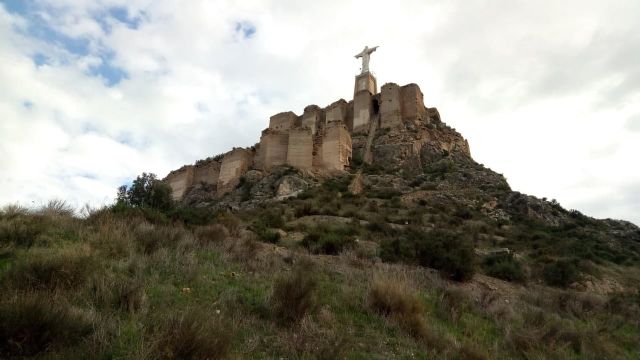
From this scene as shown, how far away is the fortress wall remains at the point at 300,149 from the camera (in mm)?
31766

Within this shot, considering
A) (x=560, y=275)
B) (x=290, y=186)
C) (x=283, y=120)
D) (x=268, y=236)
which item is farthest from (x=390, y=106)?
(x=268, y=236)

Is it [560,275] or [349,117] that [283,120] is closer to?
[349,117]

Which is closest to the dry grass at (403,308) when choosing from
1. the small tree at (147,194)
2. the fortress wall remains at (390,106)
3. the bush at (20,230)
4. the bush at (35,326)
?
the bush at (35,326)

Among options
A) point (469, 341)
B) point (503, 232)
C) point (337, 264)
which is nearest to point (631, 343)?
point (469, 341)

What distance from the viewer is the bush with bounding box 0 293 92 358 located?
2.44m

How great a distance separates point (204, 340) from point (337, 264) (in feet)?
14.6

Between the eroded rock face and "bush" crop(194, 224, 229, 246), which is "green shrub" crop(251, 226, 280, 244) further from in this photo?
the eroded rock face

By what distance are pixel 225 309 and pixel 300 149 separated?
93.7ft

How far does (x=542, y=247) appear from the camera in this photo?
15547mm

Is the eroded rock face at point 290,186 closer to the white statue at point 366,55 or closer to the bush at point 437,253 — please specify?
the bush at point 437,253

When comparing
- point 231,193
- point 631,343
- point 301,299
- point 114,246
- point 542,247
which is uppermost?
point 231,193

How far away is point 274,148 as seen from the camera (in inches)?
1299

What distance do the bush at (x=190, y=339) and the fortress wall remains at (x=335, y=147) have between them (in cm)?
2869

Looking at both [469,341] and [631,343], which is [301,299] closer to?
[469,341]
